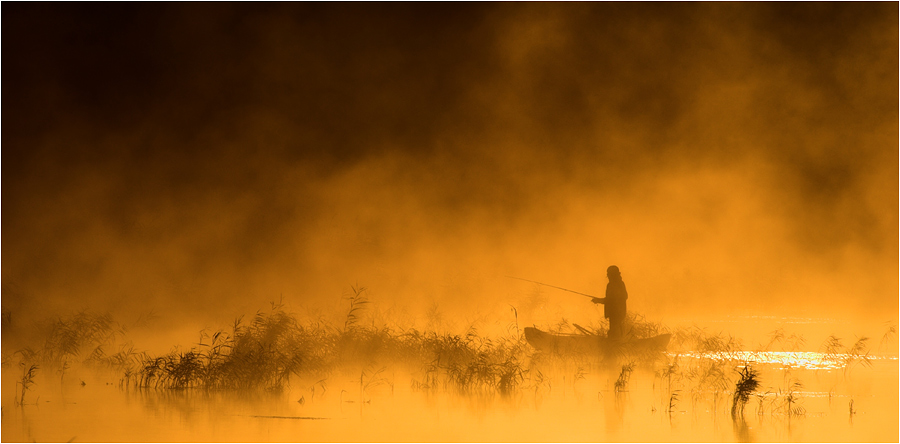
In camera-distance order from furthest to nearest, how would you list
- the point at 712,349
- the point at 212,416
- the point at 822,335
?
the point at 822,335
the point at 712,349
the point at 212,416

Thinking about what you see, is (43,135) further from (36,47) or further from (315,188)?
(315,188)

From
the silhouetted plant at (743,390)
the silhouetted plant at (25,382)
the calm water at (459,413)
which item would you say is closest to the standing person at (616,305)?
the calm water at (459,413)

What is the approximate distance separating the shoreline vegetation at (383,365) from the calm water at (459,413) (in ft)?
0.35

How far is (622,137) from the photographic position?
329 feet

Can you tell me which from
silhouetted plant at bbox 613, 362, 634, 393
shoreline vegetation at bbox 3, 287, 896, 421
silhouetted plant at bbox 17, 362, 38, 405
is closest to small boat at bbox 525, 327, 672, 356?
shoreline vegetation at bbox 3, 287, 896, 421

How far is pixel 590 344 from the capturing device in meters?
17.2

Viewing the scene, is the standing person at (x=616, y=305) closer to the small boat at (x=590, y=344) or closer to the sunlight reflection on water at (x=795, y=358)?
the small boat at (x=590, y=344)

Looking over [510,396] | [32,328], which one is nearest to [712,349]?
[510,396]

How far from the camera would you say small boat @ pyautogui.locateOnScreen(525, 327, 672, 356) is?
56.0ft

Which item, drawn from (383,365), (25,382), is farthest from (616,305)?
(25,382)

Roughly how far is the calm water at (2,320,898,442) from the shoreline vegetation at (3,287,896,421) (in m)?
0.11

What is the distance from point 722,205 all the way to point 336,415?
71.1m

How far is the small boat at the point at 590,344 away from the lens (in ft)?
56.0

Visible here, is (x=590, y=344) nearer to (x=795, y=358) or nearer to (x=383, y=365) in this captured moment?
(x=383, y=365)
